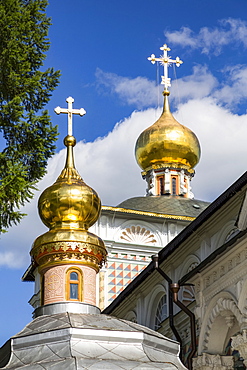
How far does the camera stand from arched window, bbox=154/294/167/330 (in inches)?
847

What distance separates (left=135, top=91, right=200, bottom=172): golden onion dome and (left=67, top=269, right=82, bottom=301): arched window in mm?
21360

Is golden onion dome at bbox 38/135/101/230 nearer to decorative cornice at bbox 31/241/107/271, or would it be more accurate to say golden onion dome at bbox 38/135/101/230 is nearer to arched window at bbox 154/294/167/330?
decorative cornice at bbox 31/241/107/271

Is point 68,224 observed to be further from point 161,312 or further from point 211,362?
point 161,312

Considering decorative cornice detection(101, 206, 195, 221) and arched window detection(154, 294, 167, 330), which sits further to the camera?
decorative cornice detection(101, 206, 195, 221)

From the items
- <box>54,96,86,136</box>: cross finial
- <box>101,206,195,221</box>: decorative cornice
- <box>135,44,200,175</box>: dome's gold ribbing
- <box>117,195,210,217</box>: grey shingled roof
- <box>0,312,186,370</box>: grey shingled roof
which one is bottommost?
<box>0,312,186,370</box>: grey shingled roof

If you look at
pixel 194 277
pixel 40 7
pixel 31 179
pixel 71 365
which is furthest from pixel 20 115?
pixel 194 277

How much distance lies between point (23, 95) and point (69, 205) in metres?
1.65

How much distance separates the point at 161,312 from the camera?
2181 cm

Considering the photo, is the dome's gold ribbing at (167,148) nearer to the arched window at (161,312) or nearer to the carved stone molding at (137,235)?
the carved stone molding at (137,235)

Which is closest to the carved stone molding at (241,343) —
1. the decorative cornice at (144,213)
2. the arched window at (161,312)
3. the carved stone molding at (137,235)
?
the arched window at (161,312)

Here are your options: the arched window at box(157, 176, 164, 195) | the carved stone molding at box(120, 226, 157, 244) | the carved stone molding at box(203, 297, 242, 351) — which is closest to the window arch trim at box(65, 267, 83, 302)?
the carved stone molding at box(203, 297, 242, 351)

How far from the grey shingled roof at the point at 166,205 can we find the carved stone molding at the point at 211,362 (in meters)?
14.1

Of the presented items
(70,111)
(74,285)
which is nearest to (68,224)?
(74,285)

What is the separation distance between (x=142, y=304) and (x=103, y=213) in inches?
306
